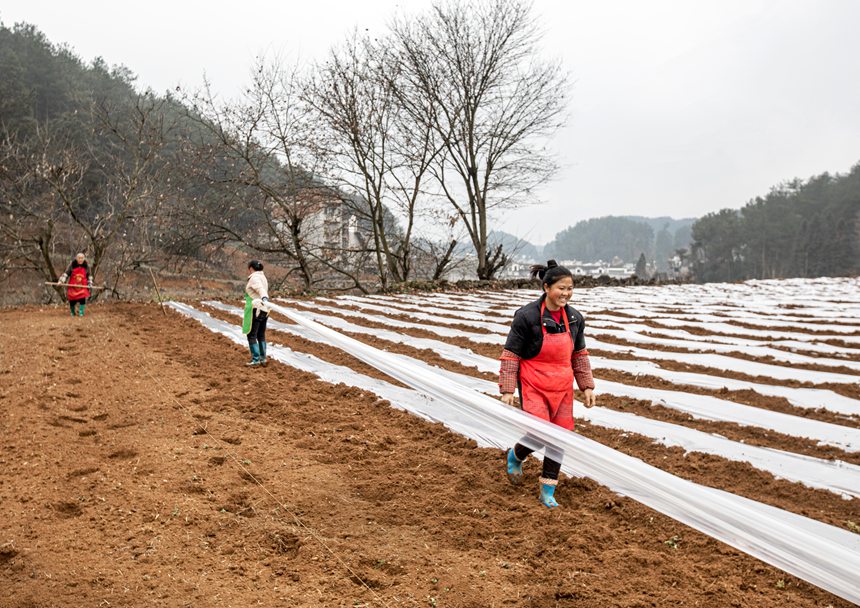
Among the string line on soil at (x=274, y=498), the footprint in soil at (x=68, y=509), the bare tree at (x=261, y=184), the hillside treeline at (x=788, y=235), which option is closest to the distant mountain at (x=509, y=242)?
the bare tree at (x=261, y=184)

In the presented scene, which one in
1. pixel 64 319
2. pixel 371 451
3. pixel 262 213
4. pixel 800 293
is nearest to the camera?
pixel 371 451

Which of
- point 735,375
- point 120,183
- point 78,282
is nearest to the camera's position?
point 735,375

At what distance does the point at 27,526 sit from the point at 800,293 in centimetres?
1657

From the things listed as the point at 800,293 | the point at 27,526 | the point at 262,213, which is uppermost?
the point at 262,213

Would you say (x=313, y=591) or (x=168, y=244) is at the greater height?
(x=168, y=244)

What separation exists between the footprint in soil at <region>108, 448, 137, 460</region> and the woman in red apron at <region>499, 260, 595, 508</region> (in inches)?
95.3

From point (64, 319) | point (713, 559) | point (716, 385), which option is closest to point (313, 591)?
point (713, 559)

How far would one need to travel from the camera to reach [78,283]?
33.1 ft

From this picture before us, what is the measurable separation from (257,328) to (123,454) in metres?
2.87

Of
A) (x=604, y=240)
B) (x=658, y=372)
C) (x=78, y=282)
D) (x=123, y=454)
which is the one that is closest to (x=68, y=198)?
(x=78, y=282)

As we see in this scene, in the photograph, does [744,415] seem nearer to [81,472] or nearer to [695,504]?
[695,504]

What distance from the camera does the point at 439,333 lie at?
898cm

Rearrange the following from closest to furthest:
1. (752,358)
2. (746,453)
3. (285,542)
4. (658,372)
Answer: (285,542) < (746,453) < (658,372) < (752,358)

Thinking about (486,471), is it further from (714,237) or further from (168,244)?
(714,237)
